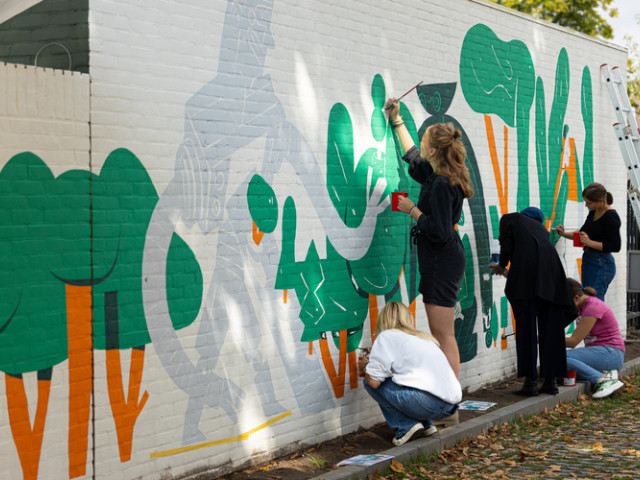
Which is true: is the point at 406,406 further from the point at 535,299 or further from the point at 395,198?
the point at 535,299

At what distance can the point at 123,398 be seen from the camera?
475cm

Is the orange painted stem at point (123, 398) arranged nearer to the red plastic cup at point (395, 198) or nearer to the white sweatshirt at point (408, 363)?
the white sweatshirt at point (408, 363)

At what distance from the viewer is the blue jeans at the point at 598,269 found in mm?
9742

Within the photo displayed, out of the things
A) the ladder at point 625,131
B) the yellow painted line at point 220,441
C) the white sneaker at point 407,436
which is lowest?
the white sneaker at point 407,436

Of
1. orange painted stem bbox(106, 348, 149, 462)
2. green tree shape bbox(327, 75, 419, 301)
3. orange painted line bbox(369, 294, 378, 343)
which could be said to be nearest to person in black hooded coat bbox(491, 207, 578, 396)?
green tree shape bbox(327, 75, 419, 301)

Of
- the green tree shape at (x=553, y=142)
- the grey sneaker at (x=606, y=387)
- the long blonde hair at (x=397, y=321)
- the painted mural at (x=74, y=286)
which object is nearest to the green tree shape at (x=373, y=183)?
the long blonde hair at (x=397, y=321)

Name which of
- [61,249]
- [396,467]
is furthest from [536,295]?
[61,249]

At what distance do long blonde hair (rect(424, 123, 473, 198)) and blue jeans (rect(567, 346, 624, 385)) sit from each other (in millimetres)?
2707

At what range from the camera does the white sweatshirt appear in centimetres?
588

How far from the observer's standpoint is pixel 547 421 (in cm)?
720

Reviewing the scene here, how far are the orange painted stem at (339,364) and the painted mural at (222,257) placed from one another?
0.02 meters

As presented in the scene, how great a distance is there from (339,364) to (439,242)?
1301 millimetres

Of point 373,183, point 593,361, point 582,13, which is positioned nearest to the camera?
point 373,183

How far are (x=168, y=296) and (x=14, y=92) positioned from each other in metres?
1.57
